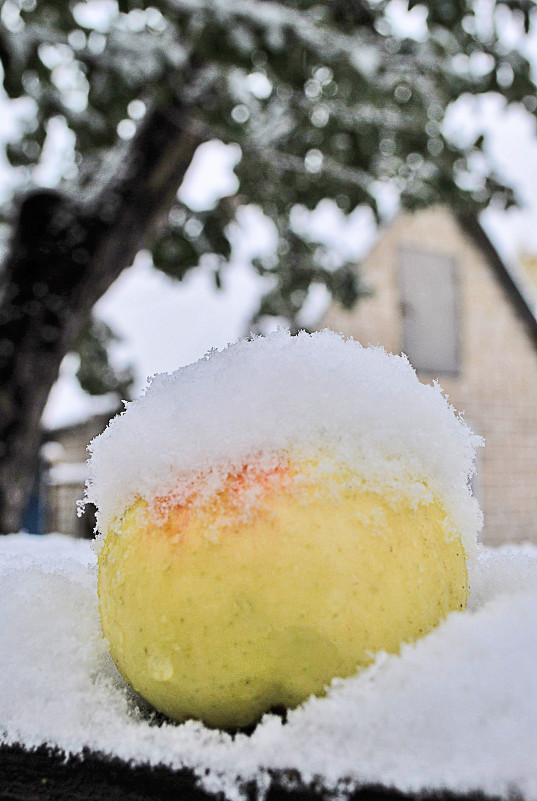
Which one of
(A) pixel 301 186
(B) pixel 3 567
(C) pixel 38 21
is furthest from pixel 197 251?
(B) pixel 3 567

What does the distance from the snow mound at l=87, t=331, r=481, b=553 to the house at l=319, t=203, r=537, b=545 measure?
669 cm

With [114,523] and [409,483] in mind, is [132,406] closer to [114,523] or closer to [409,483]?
[114,523]

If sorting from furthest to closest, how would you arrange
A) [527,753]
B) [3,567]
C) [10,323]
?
1. [10,323]
2. [3,567]
3. [527,753]

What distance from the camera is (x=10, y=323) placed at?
2838mm

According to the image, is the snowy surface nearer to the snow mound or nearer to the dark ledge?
the dark ledge

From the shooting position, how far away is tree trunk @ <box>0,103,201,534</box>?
9.29 ft

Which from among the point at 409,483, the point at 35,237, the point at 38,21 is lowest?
the point at 35,237

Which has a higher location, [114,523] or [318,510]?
[318,510]

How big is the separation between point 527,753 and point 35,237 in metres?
2.93

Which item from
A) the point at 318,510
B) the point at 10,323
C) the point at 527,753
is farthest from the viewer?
the point at 10,323

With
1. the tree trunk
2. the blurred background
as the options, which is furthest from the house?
the tree trunk

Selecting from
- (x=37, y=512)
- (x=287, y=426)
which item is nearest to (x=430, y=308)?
(x=37, y=512)

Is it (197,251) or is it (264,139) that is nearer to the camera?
(264,139)

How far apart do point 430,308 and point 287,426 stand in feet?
25.3
